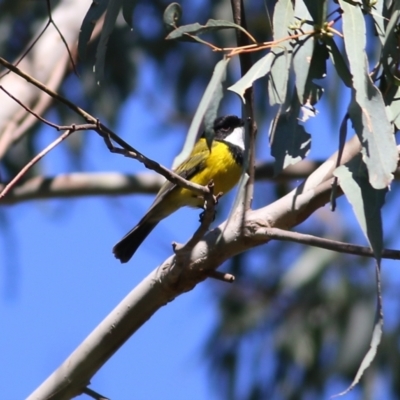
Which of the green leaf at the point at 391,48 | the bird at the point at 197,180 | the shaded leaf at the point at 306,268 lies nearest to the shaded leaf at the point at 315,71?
the green leaf at the point at 391,48

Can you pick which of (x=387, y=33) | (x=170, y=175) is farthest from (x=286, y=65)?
(x=170, y=175)

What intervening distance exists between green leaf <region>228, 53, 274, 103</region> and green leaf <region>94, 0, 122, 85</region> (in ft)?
0.96

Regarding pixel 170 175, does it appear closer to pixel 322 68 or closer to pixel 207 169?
pixel 322 68

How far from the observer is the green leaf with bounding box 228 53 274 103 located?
5.58ft

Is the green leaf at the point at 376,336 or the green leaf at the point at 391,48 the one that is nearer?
the green leaf at the point at 376,336

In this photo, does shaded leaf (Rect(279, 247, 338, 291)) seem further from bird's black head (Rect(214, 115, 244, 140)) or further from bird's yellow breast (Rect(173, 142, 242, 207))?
bird's yellow breast (Rect(173, 142, 242, 207))

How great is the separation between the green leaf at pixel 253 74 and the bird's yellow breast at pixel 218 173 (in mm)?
1396

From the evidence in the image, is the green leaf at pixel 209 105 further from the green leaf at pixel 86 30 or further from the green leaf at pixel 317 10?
the green leaf at pixel 86 30

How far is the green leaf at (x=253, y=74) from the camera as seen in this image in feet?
5.58

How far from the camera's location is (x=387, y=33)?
1.73m

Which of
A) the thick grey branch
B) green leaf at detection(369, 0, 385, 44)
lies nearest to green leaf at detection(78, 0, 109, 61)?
the thick grey branch

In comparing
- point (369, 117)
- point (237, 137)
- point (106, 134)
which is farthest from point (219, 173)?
point (106, 134)

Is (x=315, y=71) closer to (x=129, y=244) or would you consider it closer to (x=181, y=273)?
(x=181, y=273)

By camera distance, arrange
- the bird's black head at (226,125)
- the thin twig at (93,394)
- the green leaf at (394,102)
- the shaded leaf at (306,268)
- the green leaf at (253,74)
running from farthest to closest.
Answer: the shaded leaf at (306,268), the bird's black head at (226,125), the thin twig at (93,394), the green leaf at (394,102), the green leaf at (253,74)
